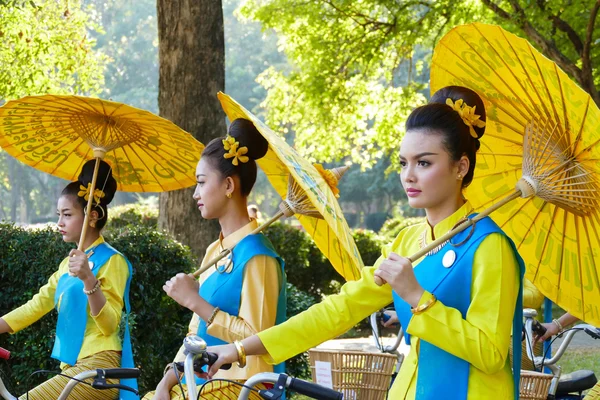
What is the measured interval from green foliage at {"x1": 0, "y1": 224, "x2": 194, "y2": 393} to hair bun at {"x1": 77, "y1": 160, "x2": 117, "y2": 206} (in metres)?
1.40

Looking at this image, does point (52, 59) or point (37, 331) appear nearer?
point (37, 331)

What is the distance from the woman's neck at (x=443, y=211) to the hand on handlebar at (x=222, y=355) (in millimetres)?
821

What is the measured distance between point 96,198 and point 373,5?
36.5 feet

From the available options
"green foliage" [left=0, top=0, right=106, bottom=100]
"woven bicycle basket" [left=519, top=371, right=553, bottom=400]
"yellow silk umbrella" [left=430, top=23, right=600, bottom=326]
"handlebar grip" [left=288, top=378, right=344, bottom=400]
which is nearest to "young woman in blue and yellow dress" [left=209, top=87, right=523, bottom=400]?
"yellow silk umbrella" [left=430, top=23, right=600, bottom=326]

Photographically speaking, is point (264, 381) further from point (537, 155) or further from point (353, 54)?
point (353, 54)

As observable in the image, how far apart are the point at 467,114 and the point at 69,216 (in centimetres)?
260

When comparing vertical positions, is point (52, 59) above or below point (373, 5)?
below

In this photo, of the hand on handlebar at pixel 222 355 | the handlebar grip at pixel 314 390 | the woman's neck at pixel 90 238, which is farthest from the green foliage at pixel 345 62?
the handlebar grip at pixel 314 390

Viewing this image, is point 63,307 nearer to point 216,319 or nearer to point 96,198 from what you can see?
point 96,198

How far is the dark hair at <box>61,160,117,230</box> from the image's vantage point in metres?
5.02

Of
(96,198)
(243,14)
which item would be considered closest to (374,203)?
(243,14)

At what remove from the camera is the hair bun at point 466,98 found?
3.29 meters

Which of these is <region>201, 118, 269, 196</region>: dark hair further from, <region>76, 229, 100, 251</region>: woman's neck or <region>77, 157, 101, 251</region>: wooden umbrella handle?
<region>76, 229, 100, 251</region>: woman's neck

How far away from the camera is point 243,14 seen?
1761 centimetres
